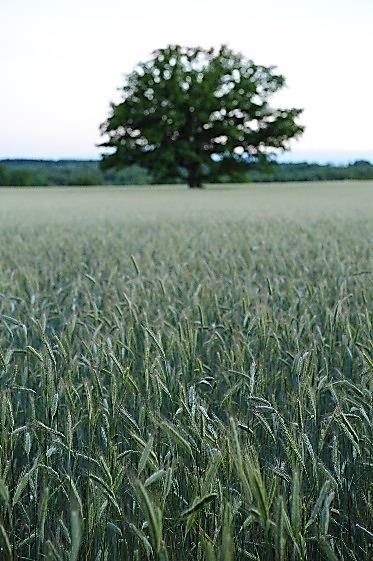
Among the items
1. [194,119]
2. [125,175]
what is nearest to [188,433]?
[194,119]

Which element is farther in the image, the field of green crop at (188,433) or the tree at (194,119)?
the tree at (194,119)

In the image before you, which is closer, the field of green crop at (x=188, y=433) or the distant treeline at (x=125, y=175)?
the field of green crop at (x=188, y=433)

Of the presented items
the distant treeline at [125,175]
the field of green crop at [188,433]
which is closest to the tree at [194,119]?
the distant treeline at [125,175]

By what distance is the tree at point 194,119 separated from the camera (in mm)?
33406

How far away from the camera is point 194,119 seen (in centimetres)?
3419

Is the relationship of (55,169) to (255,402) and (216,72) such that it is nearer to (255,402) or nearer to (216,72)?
(216,72)

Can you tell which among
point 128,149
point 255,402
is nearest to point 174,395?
point 255,402

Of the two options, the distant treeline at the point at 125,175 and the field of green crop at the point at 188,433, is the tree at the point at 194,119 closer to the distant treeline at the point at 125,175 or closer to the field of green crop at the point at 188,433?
the distant treeline at the point at 125,175

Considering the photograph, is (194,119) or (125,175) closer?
(194,119)

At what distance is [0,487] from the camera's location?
3.77 ft

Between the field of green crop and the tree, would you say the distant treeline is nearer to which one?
the tree

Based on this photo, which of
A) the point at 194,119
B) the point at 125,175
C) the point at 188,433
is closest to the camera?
the point at 188,433

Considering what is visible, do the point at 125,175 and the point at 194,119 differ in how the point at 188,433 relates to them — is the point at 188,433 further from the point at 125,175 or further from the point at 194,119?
the point at 125,175

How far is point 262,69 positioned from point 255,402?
3617 centimetres
